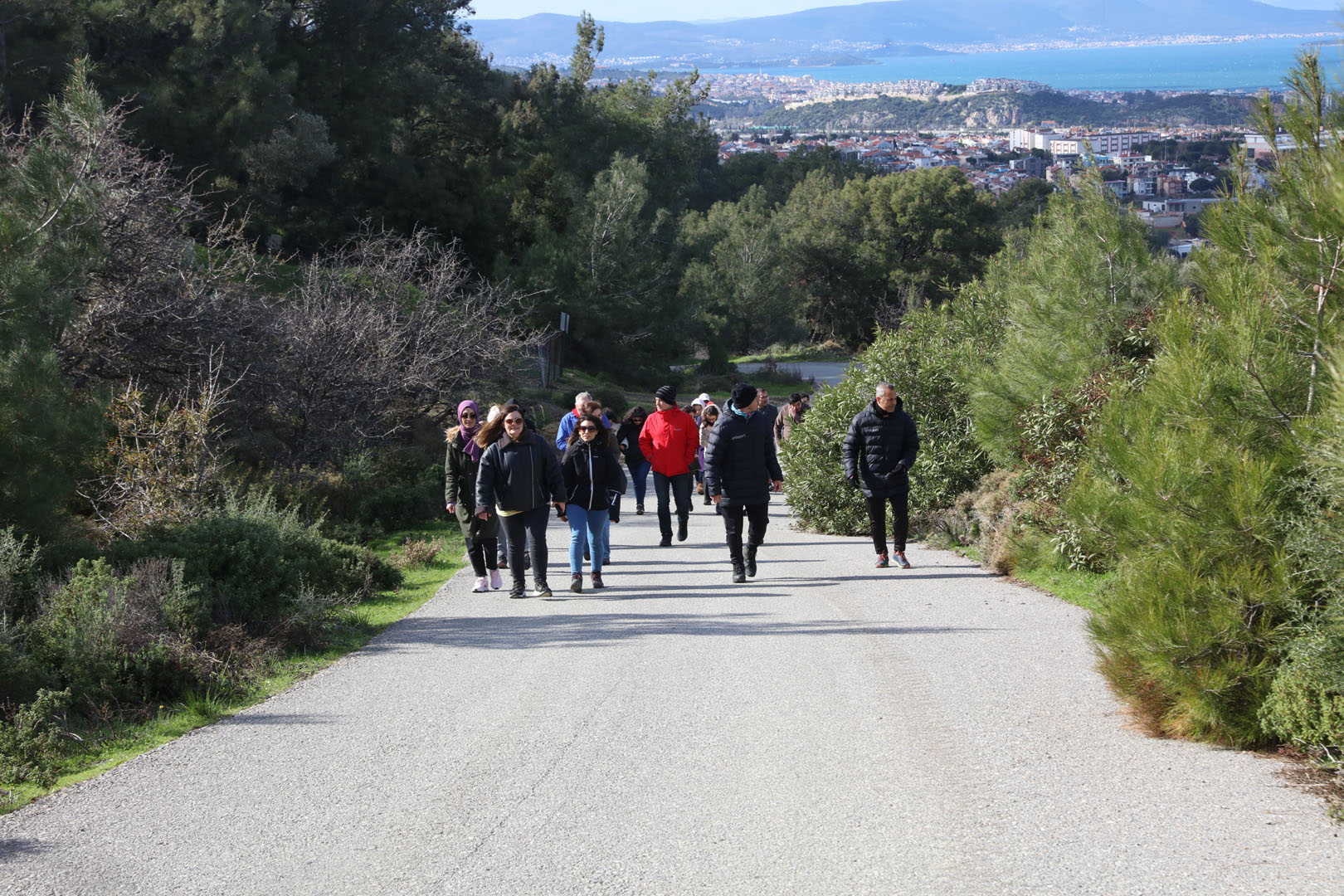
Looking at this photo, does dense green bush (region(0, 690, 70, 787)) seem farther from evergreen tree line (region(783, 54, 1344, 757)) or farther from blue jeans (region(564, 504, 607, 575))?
evergreen tree line (region(783, 54, 1344, 757))

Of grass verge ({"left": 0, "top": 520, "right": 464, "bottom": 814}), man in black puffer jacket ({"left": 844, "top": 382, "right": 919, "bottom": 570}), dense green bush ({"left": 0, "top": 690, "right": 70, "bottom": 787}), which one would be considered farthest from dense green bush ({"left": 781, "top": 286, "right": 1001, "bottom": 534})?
dense green bush ({"left": 0, "top": 690, "right": 70, "bottom": 787})

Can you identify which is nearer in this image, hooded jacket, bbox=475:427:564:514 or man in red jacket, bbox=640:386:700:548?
hooded jacket, bbox=475:427:564:514

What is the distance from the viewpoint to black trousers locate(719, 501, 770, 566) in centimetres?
1123

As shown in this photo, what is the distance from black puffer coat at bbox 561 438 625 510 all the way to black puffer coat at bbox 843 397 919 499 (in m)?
2.33

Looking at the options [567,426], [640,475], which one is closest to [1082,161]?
[567,426]

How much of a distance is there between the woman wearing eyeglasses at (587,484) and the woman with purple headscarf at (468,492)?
0.78m


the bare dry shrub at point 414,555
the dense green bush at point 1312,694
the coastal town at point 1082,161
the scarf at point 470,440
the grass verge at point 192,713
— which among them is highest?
the coastal town at point 1082,161

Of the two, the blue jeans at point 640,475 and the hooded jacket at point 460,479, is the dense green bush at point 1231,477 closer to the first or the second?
the hooded jacket at point 460,479

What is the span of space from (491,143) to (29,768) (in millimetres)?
42777

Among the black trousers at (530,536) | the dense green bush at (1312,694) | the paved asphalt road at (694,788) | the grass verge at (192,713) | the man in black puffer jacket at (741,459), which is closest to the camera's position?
the paved asphalt road at (694,788)

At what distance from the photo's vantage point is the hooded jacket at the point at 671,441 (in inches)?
532

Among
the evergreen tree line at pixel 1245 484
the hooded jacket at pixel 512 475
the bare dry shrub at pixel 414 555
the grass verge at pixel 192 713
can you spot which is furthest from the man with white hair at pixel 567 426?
the evergreen tree line at pixel 1245 484

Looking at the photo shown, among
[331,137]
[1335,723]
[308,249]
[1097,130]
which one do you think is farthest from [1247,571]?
[1097,130]

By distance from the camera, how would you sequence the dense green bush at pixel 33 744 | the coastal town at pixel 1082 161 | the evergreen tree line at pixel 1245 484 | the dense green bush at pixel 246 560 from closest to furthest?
the evergreen tree line at pixel 1245 484 < the dense green bush at pixel 33 744 < the dense green bush at pixel 246 560 < the coastal town at pixel 1082 161
